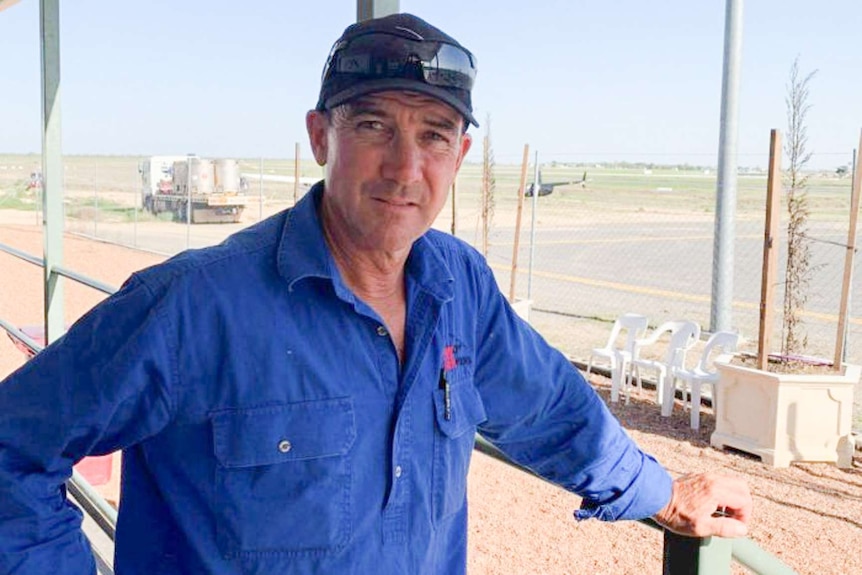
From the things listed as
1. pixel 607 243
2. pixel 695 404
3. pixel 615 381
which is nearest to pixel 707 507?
pixel 695 404

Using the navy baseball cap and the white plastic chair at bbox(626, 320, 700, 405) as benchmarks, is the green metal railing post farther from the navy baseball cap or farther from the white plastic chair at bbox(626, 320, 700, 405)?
the white plastic chair at bbox(626, 320, 700, 405)

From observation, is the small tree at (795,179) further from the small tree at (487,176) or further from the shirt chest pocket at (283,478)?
the shirt chest pocket at (283,478)

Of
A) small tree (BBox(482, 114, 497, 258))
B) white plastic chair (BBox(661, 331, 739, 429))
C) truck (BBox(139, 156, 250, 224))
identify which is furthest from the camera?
truck (BBox(139, 156, 250, 224))

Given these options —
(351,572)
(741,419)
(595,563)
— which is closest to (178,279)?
(351,572)

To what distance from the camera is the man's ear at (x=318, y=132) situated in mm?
1113

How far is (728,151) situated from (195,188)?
46.2ft

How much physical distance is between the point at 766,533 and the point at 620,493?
3456 millimetres

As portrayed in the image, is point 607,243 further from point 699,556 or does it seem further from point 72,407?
point 72,407

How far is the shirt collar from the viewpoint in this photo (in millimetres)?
981

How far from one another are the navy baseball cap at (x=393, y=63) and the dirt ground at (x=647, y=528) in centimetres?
309

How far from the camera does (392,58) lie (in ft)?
3.36

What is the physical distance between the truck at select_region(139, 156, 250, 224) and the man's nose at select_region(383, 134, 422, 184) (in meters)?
15.7

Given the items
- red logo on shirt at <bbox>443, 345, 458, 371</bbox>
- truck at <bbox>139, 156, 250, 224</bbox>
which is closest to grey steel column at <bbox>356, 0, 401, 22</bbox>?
red logo on shirt at <bbox>443, 345, 458, 371</bbox>

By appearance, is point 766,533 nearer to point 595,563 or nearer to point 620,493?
point 595,563
